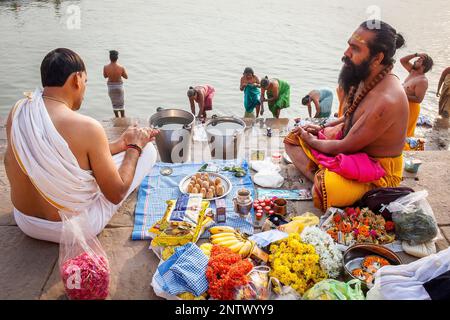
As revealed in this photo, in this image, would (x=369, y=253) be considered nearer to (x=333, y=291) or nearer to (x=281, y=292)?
(x=333, y=291)

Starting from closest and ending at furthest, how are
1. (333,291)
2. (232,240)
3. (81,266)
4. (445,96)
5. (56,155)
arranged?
(333,291) → (81,266) → (56,155) → (232,240) → (445,96)

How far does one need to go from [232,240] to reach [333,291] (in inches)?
37.0

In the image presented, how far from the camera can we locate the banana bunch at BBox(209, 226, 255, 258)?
3.04m

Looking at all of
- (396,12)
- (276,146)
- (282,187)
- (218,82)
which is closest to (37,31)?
(218,82)

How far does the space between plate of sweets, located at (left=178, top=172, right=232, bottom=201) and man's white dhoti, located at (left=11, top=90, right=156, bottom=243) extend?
42.7 inches

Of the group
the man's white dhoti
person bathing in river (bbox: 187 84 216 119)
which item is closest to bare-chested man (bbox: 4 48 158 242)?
the man's white dhoti

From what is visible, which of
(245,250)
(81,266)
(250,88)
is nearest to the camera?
(81,266)

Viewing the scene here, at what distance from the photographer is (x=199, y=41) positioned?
15.7m

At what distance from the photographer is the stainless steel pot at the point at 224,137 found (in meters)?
5.45

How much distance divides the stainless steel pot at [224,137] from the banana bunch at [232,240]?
226 centimetres

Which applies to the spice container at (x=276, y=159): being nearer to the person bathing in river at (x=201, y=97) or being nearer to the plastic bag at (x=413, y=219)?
the plastic bag at (x=413, y=219)

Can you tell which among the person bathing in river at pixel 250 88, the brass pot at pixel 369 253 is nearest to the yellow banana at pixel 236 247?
the brass pot at pixel 369 253

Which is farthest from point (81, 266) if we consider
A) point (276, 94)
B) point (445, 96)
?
point (445, 96)

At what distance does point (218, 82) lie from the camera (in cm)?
1143
